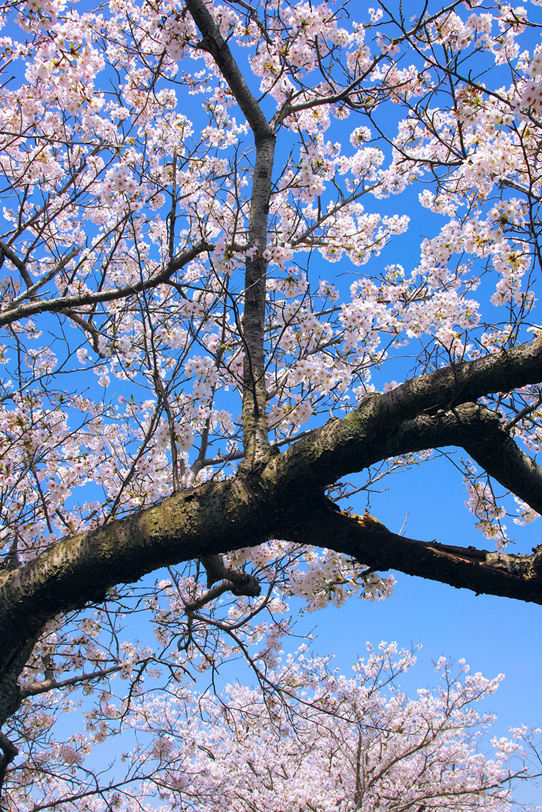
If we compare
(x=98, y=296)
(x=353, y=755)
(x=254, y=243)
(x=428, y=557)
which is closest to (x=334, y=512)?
(x=428, y=557)

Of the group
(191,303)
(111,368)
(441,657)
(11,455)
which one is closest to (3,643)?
(191,303)

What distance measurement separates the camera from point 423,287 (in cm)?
488

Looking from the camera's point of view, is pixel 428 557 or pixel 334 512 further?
pixel 334 512

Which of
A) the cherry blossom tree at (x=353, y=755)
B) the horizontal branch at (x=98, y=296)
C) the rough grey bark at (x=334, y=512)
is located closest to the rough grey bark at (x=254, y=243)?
the rough grey bark at (x=334, y=512)

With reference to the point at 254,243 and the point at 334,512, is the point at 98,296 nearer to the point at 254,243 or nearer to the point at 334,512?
the point at 254,243

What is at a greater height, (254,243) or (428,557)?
(254,243)

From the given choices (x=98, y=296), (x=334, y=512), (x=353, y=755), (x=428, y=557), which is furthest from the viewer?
(x=353, y=755)

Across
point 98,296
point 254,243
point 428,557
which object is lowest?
point 428,557

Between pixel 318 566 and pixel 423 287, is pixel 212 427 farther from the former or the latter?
pixel 423 287

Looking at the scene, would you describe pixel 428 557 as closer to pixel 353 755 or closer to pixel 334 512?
pixel 334 512

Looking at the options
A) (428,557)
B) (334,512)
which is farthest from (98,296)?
(428,557)

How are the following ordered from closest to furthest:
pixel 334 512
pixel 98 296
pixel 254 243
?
pixel 334 512 < pixel 254 243 < pixel 98 296

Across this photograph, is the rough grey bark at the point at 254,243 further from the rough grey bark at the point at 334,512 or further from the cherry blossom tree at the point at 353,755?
the cherry blossom tree at the point at 353,755

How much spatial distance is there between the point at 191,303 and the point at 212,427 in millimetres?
1473
